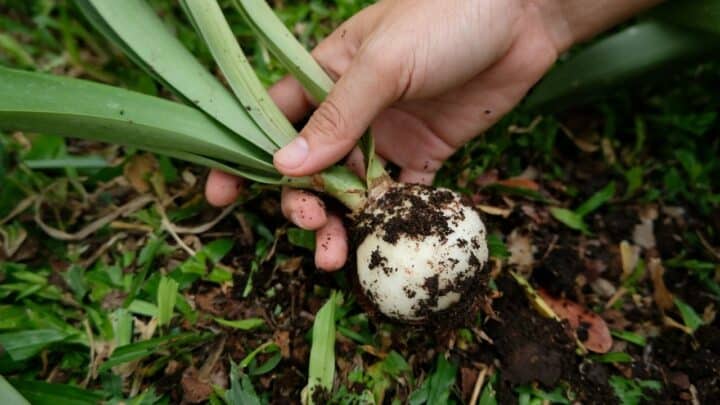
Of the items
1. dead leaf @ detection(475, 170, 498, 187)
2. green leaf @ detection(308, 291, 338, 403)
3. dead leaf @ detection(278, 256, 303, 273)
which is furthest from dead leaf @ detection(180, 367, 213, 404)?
dead leaf @ detection(475, 170, 498, 187)

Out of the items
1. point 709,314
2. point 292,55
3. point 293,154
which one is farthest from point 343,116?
point 709,314

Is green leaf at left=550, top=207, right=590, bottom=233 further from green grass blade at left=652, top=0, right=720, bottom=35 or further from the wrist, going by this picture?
green grass blade at left=652, top=0, right=720, bottom=35

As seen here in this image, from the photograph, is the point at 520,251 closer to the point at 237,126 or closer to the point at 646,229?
the point at 646,229

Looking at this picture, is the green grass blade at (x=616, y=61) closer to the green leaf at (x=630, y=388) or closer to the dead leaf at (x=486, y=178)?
the dead leaf at (x=486, y=178)

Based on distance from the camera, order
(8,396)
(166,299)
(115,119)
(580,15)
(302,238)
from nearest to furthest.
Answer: (8,396) < (115,119) < (166,299) < (302,238) < (580,15)

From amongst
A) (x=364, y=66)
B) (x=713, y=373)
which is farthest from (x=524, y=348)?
(x=364, y=66)

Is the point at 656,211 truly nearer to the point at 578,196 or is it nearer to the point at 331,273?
the point at 578,196

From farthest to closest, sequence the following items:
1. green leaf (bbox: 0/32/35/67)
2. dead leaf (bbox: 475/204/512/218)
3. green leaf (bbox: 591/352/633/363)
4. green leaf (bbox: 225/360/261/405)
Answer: green leaf (bbox: 0/32/35/67) → dead leaf (bbox: 475/204/512/218) → green leaf (bbox: 591/352/633/363) → green leaf (bbox: 225/360/261/405)
